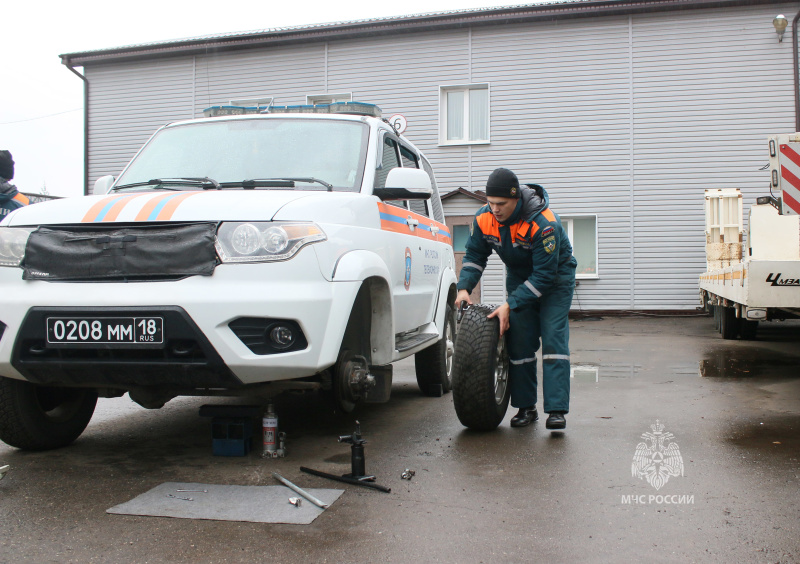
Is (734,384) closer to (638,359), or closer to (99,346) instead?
(638,359)

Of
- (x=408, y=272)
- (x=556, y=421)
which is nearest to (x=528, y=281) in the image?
(x=408, y=272)

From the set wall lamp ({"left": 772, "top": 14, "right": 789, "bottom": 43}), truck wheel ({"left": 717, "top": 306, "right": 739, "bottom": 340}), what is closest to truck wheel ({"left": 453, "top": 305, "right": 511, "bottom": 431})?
truck wheel ({"left": 717, "top": 306, "right": 739, "bottom": 340})

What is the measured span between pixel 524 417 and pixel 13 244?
3181 millimetres

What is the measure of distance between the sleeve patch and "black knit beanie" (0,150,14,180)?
→ 474cm

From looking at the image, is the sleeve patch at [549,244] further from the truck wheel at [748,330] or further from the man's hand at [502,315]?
the truck wheel at [748,330]

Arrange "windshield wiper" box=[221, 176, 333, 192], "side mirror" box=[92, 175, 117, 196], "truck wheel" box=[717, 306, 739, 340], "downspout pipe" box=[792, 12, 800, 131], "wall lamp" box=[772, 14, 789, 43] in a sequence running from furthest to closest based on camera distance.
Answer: "downspout pipe" box=[792, 12, 800, 131], "wall lamp" box=[772, 14, 789, 43], "truck wheel" box=[717, 306, 739, 340], "side mirror" box=[92, 175, 117, 196], "windshield wiper" box=[221, 176, 333, 192]

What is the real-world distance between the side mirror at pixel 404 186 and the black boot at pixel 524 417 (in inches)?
62.8

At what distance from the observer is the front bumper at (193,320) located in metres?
3.43

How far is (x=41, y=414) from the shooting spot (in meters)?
4.24

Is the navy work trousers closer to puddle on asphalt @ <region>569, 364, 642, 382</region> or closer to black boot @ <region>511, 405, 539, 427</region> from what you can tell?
black boot @ <region>511, 405, 539, 427</region>

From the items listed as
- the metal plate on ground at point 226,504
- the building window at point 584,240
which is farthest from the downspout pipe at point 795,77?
the metal plate on ground at point 226,504

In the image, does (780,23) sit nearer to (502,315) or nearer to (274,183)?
(502,315)

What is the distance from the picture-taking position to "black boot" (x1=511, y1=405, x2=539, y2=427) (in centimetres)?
501

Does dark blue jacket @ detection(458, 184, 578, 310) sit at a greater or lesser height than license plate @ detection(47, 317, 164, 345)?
greater
